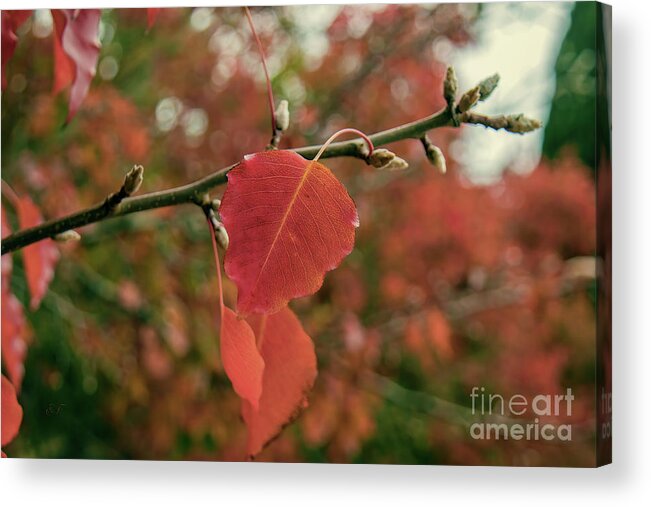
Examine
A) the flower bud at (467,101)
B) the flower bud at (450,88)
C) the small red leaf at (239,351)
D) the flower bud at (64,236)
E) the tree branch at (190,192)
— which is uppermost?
the flower bud at (450,88)

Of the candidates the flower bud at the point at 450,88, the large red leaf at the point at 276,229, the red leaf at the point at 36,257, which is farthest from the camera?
the red leaf at the point at 36,257

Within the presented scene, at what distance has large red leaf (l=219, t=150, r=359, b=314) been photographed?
70 cm

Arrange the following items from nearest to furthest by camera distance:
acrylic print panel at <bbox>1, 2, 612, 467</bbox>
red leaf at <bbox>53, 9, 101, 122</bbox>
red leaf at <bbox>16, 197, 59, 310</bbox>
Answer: red leaf at <bbox>53, 9, 101, 122</bbox> → red leaf at <bbox>16, 197, 59, 310</bbox> → acrylic print panel at <bbox>1, 2, 612, 467</bbox>

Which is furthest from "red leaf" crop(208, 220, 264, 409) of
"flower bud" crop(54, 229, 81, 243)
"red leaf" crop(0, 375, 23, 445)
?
"red leaf" crop(0, 375, 23, 445)

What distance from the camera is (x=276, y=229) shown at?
714 millimetres

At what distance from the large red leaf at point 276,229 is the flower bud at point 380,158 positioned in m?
0.04

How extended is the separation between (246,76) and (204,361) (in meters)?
0.61

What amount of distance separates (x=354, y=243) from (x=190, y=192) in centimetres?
98

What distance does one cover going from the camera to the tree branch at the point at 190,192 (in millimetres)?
701

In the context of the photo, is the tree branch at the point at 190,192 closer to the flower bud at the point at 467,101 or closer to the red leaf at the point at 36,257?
the flower bud at the point at 467,101

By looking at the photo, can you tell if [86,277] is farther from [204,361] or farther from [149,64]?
[149,64]

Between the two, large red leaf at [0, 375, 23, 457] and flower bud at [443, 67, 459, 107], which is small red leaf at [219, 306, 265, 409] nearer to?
flower bud at [443, 67, 459, 107]

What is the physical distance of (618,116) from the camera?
140 cm

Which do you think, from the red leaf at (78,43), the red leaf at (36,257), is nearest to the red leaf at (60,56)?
the red leaf at (78,43)
